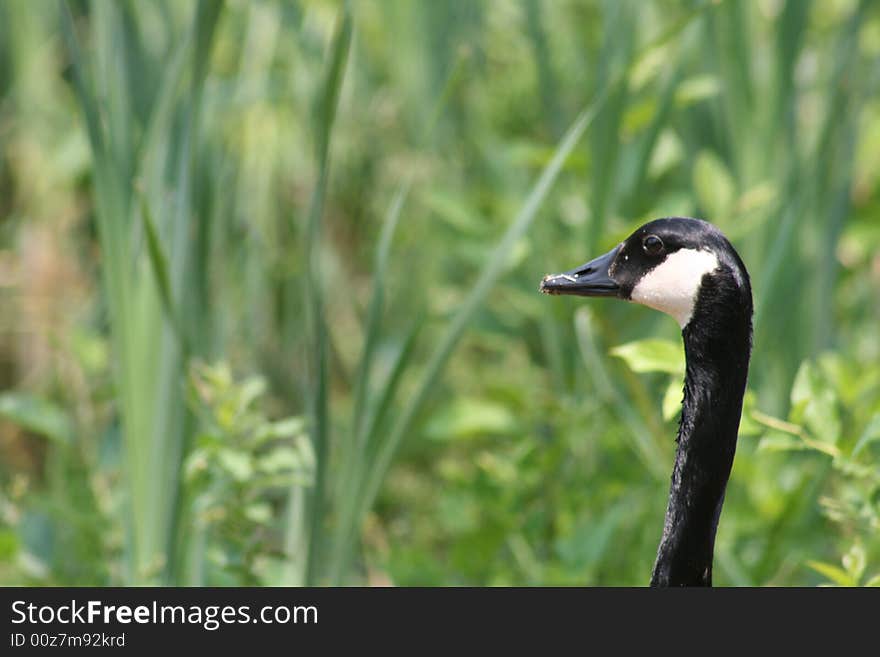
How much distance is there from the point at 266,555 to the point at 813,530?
0.83 m

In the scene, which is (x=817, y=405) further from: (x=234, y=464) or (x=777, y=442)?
(x=234, y=464)

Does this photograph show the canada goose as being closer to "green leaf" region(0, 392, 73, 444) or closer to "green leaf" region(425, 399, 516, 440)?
"green leaf" region(425, 399, 516, 440)

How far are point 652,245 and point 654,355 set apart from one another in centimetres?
13

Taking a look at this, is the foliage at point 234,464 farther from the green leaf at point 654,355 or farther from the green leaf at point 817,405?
the green leaf at point 817,405

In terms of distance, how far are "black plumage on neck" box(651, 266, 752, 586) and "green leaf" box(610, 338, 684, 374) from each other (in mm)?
56

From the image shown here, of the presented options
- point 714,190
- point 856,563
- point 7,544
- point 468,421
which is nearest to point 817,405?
point 856,563

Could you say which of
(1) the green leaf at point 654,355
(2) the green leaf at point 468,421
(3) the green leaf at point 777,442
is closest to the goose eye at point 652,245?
(1) the green leaf at point 654,355

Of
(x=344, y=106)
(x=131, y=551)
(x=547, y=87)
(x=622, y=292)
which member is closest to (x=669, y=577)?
(x=622, y=292)

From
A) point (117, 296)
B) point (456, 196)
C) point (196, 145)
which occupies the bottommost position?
point (117, 296)

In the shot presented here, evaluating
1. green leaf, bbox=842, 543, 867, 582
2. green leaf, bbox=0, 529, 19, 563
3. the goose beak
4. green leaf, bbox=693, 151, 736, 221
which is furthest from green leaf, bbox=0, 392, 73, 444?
green leaf, bbox=842, 543, 867, 582

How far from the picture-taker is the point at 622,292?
1.23 meters

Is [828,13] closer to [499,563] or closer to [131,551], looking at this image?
[499,563]

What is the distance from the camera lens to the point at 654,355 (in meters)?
1.25

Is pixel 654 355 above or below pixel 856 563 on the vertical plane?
above
